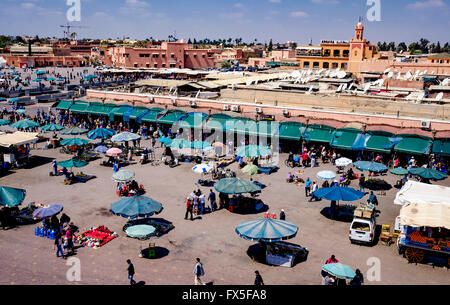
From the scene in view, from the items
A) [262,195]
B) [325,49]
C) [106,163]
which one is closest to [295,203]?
[262,195]

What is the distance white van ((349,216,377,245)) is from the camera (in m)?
15.6

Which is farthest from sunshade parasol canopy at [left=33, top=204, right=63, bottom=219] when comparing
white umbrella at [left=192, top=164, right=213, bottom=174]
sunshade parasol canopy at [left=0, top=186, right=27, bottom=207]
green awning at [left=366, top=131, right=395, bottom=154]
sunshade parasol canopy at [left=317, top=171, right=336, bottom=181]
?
green awning at [left=366, top=131, right=395, bottom=154]

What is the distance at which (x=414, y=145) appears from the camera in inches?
1011

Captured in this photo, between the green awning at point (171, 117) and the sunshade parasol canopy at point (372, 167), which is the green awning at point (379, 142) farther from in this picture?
the green awning at point (171, 117)

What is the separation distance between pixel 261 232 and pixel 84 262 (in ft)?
22.3

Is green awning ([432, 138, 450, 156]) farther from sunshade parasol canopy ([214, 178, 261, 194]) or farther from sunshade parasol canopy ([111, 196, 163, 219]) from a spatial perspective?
sunshade parasol canopy ([111, 196, 163, 219])

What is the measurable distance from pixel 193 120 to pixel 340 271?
2300 centimetres

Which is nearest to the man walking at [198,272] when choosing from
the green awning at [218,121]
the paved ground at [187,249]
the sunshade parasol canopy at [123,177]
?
the paved ground at [187,249]

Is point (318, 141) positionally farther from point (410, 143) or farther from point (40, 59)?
point (40, 59)

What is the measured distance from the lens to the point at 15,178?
79.1ft

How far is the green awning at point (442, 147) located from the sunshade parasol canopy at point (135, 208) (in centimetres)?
1910

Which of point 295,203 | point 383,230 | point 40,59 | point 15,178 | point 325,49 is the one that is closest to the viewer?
point 383,230

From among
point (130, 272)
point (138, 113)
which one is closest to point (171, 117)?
point (138, 113)

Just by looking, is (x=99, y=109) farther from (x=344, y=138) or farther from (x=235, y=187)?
(x=235, y=187)
